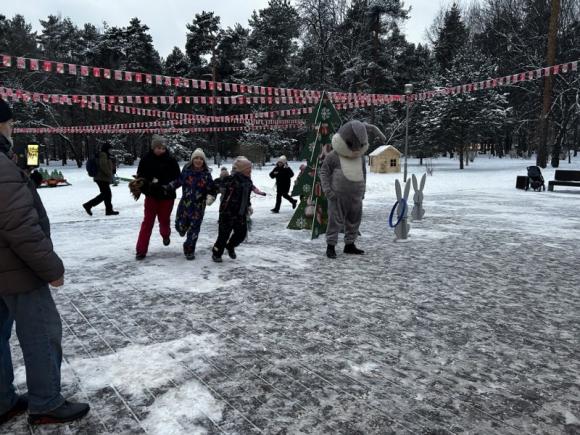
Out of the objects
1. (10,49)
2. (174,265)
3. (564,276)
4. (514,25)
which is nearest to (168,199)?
(174,265)

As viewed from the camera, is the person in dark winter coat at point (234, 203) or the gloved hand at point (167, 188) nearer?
the person in dark winter coat at point (234, 203)

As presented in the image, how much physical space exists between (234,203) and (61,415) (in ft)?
12.6

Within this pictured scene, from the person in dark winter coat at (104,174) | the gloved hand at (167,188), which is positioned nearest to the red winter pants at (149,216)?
the gloved hand at (167,188)

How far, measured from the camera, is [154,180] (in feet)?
19.8

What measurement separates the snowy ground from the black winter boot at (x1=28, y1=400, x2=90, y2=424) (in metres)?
0.05

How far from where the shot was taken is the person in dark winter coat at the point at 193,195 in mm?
6043

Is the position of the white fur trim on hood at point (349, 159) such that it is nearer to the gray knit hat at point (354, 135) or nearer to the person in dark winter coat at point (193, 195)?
the gray knit hat at point (354, 135)

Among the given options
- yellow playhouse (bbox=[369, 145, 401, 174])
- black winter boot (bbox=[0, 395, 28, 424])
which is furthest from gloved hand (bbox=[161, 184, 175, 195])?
yellow playhouse (bbox=[369, 145, 401, 174])

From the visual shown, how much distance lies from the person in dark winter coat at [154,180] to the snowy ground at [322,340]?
1.31 feet

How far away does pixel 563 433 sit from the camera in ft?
7.45

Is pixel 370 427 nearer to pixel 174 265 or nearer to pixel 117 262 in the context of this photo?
pixel 174 265

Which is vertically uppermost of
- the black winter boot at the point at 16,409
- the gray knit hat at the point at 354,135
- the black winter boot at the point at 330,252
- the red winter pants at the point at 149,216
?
the gray knit hat at the point at 354,135

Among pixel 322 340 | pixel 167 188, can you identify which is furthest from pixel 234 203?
pixel 322 340

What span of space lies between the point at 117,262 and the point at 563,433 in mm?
5496
